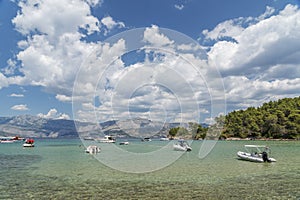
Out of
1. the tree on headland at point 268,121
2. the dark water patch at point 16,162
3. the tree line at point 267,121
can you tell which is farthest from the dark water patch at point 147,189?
the tree on headland at point 268,121

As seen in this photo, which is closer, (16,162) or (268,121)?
(16,162)

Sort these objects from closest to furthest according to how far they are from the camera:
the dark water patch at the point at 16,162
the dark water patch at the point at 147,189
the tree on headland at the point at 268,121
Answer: the dark water patch at the point at 147,189 < the dark water patch at the point at 16,162 < the tree on headland at the point at 268,121

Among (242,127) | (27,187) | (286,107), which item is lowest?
(27,187)

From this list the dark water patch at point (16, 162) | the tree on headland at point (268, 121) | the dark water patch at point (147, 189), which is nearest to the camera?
the dark water patch at point (147, 189)

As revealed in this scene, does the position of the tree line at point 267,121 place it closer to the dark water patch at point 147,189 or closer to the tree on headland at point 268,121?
the tree on headland at point 268,121

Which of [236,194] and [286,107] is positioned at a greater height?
[286,107]

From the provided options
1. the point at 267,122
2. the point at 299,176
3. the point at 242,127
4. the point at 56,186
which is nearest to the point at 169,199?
the point at 56,186

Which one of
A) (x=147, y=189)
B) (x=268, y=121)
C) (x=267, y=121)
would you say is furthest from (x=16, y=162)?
(x=267, y=121)

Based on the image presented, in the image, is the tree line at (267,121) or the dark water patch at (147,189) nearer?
the dark water patch at (147,189)

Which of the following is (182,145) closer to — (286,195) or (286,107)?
(286,195)

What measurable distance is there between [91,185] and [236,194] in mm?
9488

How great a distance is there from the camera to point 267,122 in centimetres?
11638

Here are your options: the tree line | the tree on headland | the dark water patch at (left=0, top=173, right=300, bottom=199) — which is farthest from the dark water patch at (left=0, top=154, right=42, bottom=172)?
the tree on headland

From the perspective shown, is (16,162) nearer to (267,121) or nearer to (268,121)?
(268,121)
